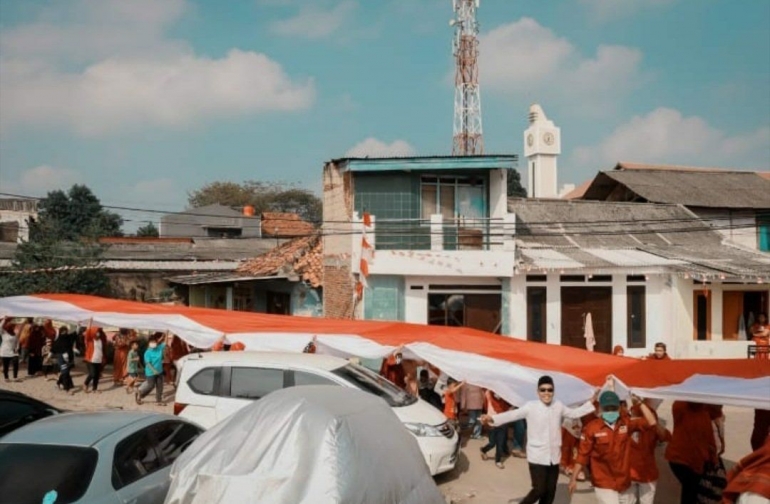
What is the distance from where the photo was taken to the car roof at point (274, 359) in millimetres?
10195

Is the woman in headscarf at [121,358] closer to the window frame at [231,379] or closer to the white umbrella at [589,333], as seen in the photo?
the window frame at [231,379]

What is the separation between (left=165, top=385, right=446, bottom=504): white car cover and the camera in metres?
4.93

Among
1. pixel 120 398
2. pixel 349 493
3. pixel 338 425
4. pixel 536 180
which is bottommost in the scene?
pixel 120 398

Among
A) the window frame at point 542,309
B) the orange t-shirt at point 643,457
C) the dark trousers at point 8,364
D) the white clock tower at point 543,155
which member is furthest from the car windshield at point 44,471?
the white clock tower at point 543,155

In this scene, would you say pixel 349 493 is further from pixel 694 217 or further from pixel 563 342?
pixel 694 217

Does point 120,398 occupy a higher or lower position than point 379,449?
lower

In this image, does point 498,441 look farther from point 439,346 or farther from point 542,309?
point 542,309

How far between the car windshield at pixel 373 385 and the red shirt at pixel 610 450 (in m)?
3.35

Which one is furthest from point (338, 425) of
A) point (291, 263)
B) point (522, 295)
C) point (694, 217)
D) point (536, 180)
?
point (536, 180)

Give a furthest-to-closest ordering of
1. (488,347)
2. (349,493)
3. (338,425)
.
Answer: (488,347) < (338,425) < (349,493)

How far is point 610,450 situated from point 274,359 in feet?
16.3

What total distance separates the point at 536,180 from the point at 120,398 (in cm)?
2665

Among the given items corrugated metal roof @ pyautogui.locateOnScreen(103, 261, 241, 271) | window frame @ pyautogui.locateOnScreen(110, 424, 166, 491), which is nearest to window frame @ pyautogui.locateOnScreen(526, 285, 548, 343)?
window frame @ pyautogui.locateOnScreen(110, 424, 166, 491)

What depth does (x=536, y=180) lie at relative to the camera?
37906 mm
